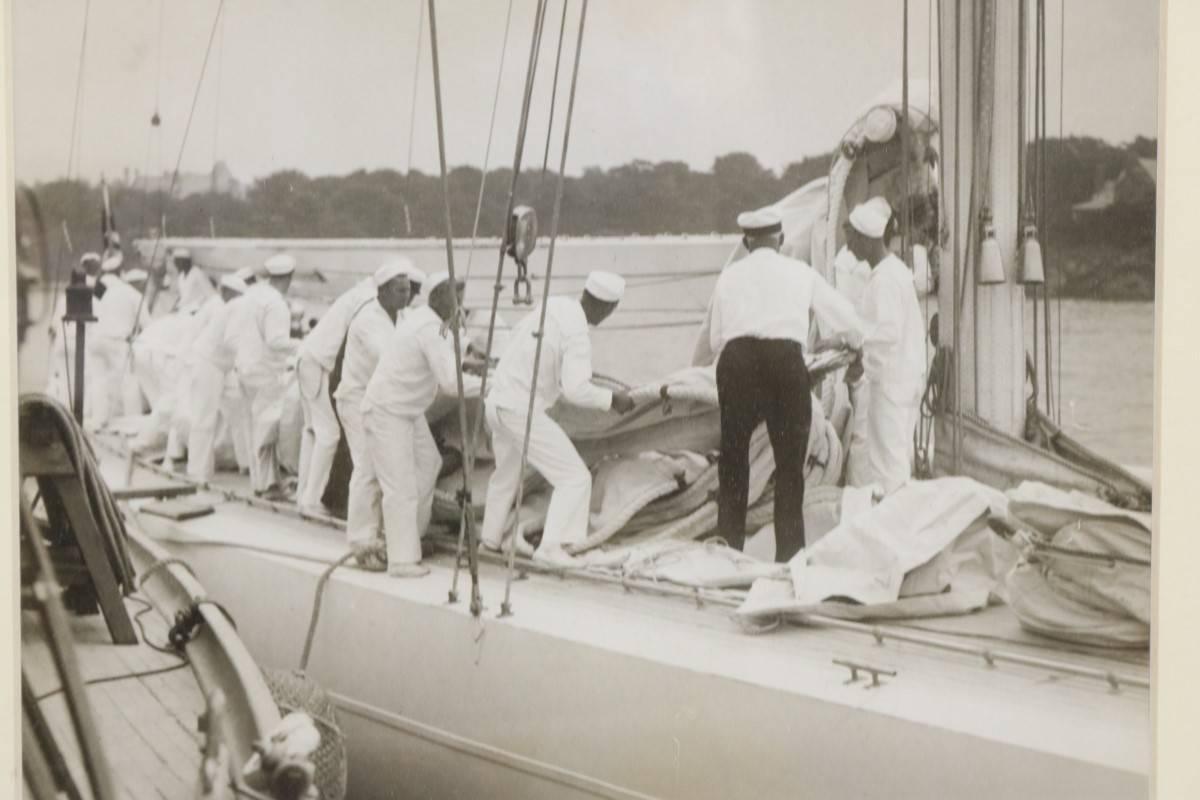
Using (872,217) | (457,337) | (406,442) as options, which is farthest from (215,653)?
(872,217)

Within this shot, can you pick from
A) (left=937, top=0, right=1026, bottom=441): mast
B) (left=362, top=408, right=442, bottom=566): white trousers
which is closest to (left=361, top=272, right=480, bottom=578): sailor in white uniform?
(left=362, top=408, right=442, bottom=566): white trousers

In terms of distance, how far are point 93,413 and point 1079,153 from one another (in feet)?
5.55

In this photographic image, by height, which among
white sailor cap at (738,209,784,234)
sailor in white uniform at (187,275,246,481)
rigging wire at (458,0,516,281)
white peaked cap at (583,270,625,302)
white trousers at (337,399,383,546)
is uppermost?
rigging wire at (458,0,516,281)

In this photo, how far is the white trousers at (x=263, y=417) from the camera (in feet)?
7.98

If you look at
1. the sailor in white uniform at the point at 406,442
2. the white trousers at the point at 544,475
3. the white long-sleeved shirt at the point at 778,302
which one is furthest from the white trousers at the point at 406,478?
the white long-sleeved shirt at the point at 778,302

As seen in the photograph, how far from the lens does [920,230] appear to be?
2.08 metres

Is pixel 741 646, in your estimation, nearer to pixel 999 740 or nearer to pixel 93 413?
pixel 999 740

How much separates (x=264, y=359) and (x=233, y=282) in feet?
0.52

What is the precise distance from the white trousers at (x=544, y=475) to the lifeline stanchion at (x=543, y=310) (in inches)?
0.6

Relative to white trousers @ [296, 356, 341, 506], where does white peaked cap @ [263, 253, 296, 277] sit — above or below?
above

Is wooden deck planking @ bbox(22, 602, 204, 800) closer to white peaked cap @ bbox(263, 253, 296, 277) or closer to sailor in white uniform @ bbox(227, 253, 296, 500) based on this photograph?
sailor in white uniform @ bbox(227, 253, 296, 500)

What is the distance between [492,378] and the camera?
2.24 meters

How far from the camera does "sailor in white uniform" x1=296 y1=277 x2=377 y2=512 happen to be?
2348 millimetres

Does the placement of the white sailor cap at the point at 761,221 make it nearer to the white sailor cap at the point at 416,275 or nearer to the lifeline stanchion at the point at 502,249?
the lifeline stanchion at the point at 502,249
